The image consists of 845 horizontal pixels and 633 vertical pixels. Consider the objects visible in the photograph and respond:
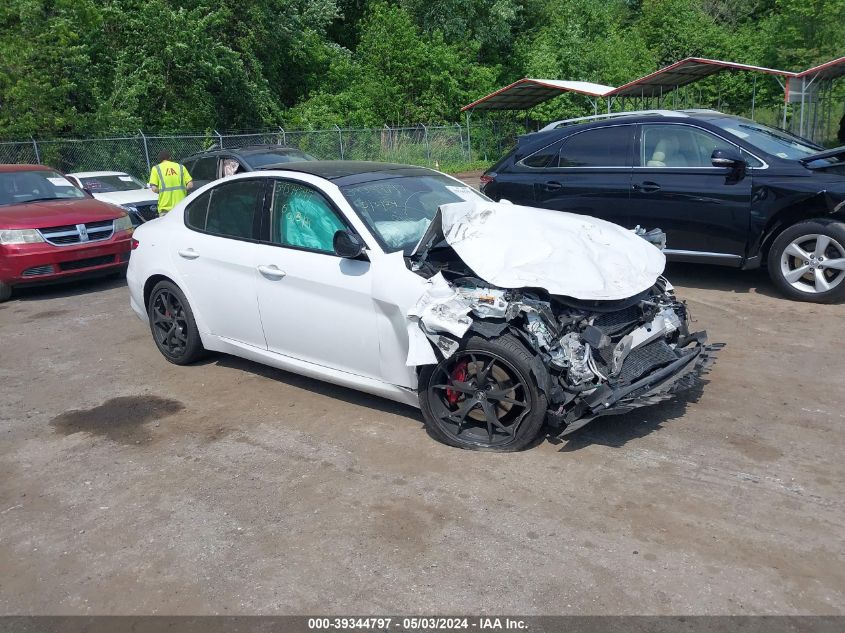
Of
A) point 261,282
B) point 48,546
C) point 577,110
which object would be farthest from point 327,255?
point 577,110

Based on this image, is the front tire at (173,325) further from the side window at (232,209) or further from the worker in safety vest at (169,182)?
the worker in safety vest at (169,182)

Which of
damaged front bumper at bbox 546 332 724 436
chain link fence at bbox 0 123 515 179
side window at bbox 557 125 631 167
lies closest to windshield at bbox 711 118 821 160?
side window at bbox 557 125 631 167

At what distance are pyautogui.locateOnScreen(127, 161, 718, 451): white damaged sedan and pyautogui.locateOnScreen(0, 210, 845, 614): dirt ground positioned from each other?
1.12 ft

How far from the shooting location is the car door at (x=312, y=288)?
5.05 meters

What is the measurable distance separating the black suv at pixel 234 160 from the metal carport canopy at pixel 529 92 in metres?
13.7

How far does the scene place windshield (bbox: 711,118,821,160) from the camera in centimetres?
782

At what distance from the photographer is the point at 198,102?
989 inches

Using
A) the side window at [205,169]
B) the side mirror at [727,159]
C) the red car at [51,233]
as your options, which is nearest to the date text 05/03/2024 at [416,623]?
the side mirror at [727,159]

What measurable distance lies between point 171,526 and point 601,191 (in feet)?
19.8

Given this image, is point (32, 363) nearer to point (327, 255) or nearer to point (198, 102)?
point (327, 255)

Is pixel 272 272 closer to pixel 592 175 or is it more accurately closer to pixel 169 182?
pixel 592 175

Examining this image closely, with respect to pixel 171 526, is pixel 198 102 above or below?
above

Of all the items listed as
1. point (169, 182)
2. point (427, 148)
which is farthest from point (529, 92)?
point (169, 182)

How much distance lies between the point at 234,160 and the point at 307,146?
14.1 m
